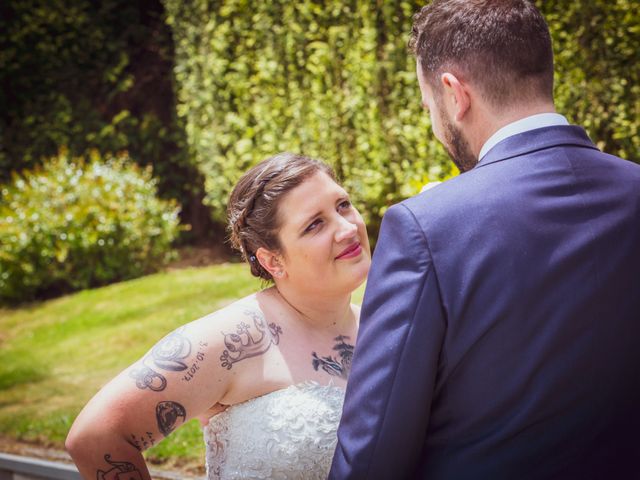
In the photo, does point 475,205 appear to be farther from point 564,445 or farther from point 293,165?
point 293,165

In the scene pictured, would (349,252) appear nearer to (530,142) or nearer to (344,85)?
(530,142)

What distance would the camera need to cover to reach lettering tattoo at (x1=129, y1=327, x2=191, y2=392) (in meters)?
2.13

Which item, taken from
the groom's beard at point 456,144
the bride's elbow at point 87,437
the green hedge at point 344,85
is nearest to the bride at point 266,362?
the bride's elbow at point 87,437

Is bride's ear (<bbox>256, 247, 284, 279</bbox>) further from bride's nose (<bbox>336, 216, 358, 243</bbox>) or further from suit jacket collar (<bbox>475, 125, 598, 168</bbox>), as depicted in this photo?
suit jacket collar (<bbox>475, 125, 598, 168</bbox>)

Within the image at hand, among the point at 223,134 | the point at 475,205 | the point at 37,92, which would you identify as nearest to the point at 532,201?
the point at 475,205

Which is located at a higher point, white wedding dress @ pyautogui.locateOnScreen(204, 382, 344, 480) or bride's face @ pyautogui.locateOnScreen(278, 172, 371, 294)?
bride's face @ pyautogui.locateOnScreen(278, 172, 371, 294)

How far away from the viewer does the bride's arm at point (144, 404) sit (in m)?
2.10

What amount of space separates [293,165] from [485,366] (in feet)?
4.19

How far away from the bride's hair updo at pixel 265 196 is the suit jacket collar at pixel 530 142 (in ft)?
3.34

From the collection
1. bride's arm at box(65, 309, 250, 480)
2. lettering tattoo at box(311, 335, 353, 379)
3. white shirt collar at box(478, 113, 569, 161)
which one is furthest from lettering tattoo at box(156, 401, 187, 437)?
white shirt collar at box(478, 113, 569, 161)

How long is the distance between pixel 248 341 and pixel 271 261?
35 centimetres

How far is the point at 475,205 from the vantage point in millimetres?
1515

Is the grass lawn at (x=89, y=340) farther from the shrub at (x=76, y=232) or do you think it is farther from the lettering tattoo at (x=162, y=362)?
the lettering tattoo at (x=162, y=362)

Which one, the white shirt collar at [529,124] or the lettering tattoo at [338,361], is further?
the lettering tattoo at [338,361]
